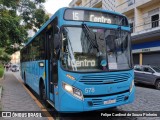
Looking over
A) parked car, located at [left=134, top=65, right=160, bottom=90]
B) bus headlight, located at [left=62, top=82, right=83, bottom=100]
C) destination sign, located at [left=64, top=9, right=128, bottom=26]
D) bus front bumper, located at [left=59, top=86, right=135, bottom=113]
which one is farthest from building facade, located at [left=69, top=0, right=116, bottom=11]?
bus headlight, located at [left=62, top=82, right=83, bottom=100]

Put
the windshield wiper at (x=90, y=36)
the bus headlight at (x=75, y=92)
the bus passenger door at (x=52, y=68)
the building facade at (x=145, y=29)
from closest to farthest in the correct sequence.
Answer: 1. the bus headlight at (x=75, y=92)
2. the windshield wiper at (x=90, y=36)
3. the bus passenger door at (x=52, y=68)
4. the building facade at (x=145, y=29)

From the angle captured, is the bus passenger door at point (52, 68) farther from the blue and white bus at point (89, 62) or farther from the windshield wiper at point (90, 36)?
the windshield wiper at point (90, 36)

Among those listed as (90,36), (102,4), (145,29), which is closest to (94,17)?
(90,36)

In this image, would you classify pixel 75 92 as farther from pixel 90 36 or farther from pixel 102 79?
pixel 90 36

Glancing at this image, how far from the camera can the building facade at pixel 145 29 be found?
1872cm

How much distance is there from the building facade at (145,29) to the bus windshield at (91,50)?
41.3ft

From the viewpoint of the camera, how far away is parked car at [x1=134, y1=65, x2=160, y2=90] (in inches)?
548

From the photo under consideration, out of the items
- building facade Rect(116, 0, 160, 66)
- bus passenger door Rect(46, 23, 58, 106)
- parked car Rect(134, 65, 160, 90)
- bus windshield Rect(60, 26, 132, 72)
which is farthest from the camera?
building facade Rect(116, 0, 160, 66)

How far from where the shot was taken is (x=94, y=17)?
6191mm

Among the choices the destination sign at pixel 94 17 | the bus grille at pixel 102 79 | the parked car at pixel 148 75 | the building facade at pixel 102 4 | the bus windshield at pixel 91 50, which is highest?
the building facade at pixel 102 4

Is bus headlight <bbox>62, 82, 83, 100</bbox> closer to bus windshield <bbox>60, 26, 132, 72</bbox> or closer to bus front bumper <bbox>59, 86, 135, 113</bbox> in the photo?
bus front bumper <bbox>59, 86, 135, 113</bbox>

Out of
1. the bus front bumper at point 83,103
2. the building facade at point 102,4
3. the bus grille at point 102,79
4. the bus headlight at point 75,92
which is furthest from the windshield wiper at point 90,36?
the building facade at point 102,4

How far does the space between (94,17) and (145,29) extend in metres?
14.4

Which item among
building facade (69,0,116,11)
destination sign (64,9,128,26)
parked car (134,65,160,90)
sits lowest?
parked car (134,65,160,90)
